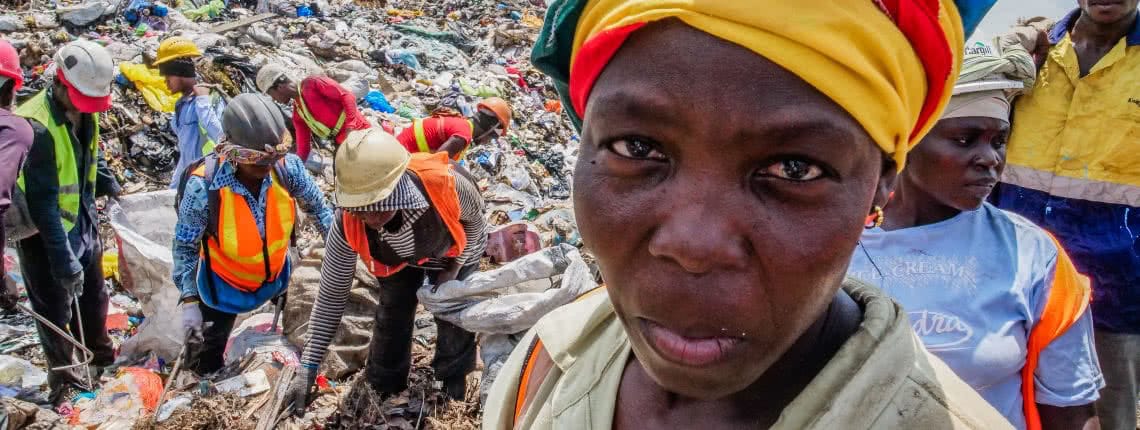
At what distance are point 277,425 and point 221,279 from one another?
0.85 metres

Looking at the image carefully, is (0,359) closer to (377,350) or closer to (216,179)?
(216,179)

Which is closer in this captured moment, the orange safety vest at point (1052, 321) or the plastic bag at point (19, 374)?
the orange safety vest at point (1052, 321)

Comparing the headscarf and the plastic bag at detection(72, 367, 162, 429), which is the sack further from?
the headscarf

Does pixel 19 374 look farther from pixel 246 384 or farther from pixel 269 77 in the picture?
pixel 269 77

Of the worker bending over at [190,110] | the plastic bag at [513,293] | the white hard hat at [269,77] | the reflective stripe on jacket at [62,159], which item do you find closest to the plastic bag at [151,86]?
the white hard hat at [269,77]

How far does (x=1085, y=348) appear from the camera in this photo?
56.4 inches

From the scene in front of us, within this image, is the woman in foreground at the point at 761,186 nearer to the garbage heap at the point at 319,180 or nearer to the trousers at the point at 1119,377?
the trousers at the point at 1119,377

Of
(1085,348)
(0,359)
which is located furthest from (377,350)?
(1085,348)

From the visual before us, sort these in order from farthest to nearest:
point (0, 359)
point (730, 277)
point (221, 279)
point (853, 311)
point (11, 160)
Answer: point (0, 359) < point (221, 279) < point (11, 160) < point (853, 311) < point (730, 277)

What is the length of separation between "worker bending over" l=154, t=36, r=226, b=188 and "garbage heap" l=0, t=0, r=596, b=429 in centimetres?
41

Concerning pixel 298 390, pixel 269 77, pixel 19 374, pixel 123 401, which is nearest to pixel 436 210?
pixel 298 390

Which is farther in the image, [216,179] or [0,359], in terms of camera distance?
[0,359]

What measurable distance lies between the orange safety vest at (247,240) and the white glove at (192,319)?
214 mm

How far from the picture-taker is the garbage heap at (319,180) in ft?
11.6
